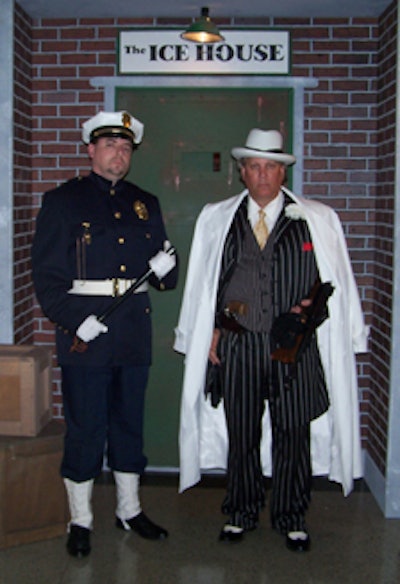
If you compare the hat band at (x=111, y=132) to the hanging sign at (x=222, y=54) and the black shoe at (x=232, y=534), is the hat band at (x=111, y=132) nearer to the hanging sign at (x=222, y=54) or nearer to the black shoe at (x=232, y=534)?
the hanging sign at (x=222, y=54)

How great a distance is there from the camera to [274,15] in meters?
4.44

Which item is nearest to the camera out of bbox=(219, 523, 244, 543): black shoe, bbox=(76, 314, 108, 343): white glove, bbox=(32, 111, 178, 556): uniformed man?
bbox=(76, 314, 108, 343): white glove

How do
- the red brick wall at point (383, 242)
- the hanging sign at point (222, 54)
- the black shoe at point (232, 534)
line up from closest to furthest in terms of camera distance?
1. the black shoe at point (232, 534)
2. the red brick wall at point (383, 242)
3. the hanging sign at point (222, 54)

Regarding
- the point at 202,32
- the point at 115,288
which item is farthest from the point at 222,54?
the point at 115,288

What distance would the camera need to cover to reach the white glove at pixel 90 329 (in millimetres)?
3463

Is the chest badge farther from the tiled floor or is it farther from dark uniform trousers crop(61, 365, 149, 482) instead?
the tiled floor

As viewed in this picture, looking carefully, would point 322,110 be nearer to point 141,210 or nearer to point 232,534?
point 141,210

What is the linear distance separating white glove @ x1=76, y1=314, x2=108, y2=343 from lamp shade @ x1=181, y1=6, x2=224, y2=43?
60.5 inches

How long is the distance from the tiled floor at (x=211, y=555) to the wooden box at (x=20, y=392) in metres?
0.55

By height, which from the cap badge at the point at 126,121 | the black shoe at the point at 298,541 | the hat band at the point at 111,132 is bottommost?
the black shoe at the point at 298,541

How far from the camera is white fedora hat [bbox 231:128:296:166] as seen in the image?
3.60 m

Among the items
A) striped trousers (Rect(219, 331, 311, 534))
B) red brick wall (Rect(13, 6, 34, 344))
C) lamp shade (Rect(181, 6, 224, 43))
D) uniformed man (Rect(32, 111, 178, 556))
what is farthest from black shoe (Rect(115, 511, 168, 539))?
lamp shade (Rect(181, 6, 224, 43))

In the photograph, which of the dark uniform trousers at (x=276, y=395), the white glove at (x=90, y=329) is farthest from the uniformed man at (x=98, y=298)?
the dark uniform trousers at (x=276, y=395)

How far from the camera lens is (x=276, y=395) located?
361 cm
